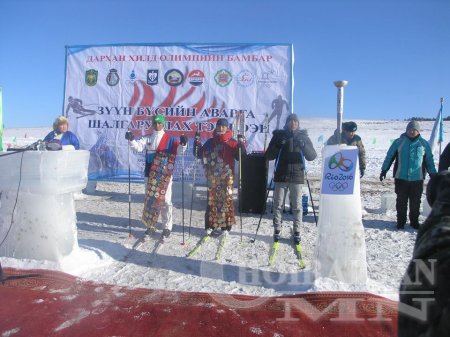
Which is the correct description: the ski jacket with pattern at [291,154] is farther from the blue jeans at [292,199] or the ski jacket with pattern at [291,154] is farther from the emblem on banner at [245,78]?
the emblem on banner at [245,78]

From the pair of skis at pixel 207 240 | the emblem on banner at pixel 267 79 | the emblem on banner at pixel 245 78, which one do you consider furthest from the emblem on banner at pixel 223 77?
the pair of skis at pixel 207 240

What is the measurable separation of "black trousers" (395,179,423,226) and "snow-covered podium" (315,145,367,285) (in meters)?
2.96

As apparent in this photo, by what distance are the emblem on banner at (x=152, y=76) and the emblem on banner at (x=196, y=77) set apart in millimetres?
771

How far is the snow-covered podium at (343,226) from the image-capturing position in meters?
3.97

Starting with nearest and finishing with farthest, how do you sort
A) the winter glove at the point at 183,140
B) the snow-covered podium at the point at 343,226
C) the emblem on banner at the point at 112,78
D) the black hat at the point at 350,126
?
the snow-covered podium at the point at 343,226
the winter glove at the point at 183,140
the black hat at the point at 350,126
the emblem on banner at the point at 112,78

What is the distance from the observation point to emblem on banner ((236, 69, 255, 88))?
7941 millimetres

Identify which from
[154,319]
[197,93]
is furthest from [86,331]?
[197,93]

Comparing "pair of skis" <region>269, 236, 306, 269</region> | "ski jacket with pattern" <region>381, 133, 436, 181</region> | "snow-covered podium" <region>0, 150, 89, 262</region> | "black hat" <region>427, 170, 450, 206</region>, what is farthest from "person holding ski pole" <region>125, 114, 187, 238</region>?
"black hat" <region>427, 170, 450, 206</region>

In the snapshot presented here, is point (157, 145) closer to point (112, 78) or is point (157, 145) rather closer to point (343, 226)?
point (343, 226)

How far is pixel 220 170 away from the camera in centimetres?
582

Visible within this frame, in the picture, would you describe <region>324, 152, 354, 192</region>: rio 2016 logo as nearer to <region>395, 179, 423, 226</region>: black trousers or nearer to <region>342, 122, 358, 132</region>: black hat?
<region>342, 122, 358, 132</region>: black hat

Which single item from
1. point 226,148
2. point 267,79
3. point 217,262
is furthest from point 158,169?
point 267,79

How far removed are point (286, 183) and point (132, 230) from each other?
119 inches

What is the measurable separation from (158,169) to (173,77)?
3.19 metres
